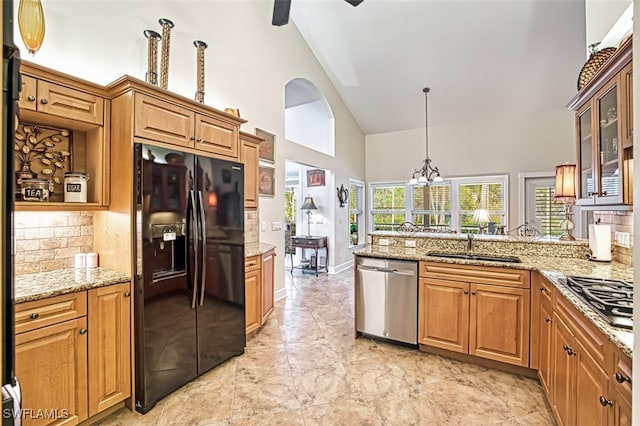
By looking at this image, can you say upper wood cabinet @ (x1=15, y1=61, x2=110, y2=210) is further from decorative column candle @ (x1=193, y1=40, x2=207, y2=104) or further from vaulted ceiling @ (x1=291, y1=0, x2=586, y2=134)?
vaulted ceiling @ (x1=291, y1=0, x2=586, y2=134)

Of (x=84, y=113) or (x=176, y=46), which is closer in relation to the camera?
(x=84, y=113)

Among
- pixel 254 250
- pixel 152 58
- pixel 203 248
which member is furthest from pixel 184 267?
pixel 152 58

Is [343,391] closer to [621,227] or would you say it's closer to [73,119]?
[621,227]

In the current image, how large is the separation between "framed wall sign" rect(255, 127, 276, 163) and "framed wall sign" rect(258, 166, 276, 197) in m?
0.14

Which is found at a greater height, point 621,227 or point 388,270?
point 621,227

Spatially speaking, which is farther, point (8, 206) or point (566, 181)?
point (566, 181)

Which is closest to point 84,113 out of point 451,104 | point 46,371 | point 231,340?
point 46,371

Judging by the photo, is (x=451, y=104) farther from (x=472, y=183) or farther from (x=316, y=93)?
(x=316, y=93)

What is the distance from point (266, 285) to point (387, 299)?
55.4 inches

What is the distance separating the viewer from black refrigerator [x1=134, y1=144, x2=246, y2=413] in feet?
6.81

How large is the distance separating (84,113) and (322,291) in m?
3.96

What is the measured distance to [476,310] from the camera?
260 cm

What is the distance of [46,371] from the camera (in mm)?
1697

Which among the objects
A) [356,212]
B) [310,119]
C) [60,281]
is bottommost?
[60,281]
